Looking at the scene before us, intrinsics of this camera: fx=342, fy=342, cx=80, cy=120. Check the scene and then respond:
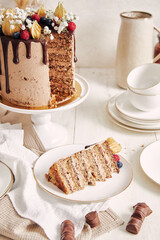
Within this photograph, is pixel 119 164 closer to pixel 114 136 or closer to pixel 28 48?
pixel 114 136

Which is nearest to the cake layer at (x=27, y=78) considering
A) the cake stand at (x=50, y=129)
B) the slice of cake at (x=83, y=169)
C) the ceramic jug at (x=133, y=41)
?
the cake stand at (x=50, y=129)

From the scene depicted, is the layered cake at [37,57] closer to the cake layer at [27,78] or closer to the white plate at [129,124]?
the cake layer at [27,78]

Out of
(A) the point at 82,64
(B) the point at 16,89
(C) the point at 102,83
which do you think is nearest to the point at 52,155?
(B) the point at 16,89

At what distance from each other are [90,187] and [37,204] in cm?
22

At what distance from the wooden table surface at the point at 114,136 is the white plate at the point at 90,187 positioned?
0.04m

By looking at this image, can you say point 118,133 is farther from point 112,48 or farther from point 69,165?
point 112,48

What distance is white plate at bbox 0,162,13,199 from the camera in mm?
1266

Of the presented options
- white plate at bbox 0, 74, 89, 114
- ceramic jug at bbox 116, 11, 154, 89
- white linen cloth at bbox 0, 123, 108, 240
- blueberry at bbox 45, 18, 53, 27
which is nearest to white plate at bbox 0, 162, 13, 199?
white linen cloth at bbox 0, 123, 108, 240

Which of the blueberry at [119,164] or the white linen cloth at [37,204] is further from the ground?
the blueberry at [119,164]

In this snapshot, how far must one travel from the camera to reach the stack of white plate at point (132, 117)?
1.72 m

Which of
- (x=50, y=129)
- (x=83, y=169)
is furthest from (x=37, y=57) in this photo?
(x=83, y=169)

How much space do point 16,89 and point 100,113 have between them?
57 centimetres

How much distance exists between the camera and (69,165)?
4.39 ft

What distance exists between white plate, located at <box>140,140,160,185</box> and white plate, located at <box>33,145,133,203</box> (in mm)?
82
